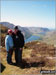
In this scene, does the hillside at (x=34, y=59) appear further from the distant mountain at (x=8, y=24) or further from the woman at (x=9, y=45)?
the distant mountain at (x=8, y=24)

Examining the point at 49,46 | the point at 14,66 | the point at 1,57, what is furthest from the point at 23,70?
the point at 49,46

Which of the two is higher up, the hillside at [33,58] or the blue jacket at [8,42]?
the blue jacket at [8,42]

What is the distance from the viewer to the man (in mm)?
8578

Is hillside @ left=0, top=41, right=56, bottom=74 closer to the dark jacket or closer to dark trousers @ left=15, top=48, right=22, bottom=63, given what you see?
dark trousers @ left=15, top=48, right=22, bottom=63

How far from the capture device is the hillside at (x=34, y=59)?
27.8ft

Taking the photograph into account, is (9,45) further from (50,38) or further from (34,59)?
(50,38)

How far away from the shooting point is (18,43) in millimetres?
8680

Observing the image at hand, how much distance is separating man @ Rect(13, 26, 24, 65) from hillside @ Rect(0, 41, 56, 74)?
0.28m

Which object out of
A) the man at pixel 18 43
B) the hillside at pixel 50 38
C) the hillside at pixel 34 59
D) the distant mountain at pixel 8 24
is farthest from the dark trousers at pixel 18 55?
the hillside at pixel 50 38

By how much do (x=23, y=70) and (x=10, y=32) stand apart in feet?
5.60

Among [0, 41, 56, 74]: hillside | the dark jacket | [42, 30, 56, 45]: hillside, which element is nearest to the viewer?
[0, 41, 56, 74]: hillside

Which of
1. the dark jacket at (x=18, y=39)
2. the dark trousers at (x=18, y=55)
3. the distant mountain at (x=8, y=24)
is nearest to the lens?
the dark jacket at (x=18, y=39)

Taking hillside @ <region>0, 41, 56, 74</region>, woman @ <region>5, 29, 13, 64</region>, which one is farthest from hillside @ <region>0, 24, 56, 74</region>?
woman @ <region>5, 29, 13, 64</region>

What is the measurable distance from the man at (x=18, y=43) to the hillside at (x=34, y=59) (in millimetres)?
285
